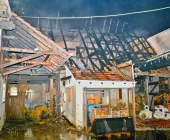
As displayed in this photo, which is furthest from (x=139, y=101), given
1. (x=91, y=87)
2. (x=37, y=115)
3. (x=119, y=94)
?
(x=37, y=115)

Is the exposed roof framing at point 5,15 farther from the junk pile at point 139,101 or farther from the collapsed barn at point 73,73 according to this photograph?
the junk pile at point 139,101

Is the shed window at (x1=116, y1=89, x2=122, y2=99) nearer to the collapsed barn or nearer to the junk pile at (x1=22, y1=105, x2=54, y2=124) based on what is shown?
the collapsed barn

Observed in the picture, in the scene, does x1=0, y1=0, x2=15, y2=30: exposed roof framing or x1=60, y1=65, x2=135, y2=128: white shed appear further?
x1=60, y1=65, x2=135, y2=128: white shed

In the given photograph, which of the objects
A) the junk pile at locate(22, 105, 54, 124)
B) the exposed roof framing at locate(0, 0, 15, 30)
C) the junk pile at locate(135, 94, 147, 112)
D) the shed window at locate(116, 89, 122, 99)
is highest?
the exposed roof framing at locate(0, 0, 15, 30)

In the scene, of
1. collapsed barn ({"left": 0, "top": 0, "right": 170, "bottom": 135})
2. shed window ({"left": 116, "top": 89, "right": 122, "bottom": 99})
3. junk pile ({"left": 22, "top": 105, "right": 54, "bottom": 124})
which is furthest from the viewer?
junk pile ({"left": 22, "top": 105, "right": 54, "bottom": 124})

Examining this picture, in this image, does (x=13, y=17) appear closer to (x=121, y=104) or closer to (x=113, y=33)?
(x=121, y=104)

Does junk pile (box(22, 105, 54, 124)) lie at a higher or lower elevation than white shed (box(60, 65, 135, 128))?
lower

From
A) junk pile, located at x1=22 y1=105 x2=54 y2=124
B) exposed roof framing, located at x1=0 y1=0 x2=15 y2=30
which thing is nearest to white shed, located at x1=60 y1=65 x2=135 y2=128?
junk pile, located at x1=22 y1=105 x2=54 y2=124

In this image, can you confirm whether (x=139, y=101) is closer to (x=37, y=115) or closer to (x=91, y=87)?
(x=91, y=87)

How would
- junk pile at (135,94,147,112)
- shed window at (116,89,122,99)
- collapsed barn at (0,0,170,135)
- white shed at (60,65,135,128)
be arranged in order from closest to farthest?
collapsed barn at (0,0,170,135)
white shed at (60,65,135,128)
shed window at (116,89,122,99)
junk pile at (135,94,147,112)

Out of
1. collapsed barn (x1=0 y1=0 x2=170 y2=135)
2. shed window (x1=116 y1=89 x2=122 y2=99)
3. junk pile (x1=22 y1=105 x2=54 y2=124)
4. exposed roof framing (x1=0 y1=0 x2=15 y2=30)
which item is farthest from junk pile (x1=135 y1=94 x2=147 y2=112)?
exposed roof framing (x1=0 y1=0 x2=15 y2=30)

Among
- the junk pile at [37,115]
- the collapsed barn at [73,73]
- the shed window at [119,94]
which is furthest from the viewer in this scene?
the junk pile at [37,115]

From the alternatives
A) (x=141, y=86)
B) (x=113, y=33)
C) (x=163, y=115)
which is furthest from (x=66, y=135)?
(x=113, y=33)

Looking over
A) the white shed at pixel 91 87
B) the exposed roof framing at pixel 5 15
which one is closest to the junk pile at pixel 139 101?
the white shed at pixel 91 87
